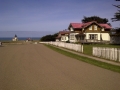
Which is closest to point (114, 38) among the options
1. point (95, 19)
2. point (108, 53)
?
point (95, 19)

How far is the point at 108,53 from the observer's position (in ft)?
53.3

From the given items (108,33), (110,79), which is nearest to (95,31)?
(108,33)

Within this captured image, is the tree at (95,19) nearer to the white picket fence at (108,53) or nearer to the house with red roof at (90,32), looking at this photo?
the house with red roof at (90,32)

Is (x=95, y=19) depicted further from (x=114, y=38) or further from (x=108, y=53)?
(x=108, y=53)

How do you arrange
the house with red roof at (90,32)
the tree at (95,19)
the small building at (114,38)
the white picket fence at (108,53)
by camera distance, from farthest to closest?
the tree at (95,19), the house with red roof at (90,32), the small building at (114,38), the white picket fence at (108,53)

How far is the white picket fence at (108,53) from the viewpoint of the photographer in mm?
14891

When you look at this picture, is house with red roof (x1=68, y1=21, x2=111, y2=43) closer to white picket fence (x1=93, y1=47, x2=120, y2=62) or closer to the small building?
the small building

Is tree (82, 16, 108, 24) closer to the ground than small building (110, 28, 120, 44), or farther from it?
farther from it

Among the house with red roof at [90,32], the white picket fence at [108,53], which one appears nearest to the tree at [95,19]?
the house with red roof at [90,32]

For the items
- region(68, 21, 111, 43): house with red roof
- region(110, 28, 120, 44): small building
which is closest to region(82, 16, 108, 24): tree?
region(68, 21, 111, 43): house with red roof

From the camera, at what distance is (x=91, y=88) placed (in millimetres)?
6953

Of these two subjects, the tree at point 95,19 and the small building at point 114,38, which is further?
the tree at point 95,19

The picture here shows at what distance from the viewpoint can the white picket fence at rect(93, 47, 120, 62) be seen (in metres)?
14.9

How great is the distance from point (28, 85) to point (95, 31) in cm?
4962
